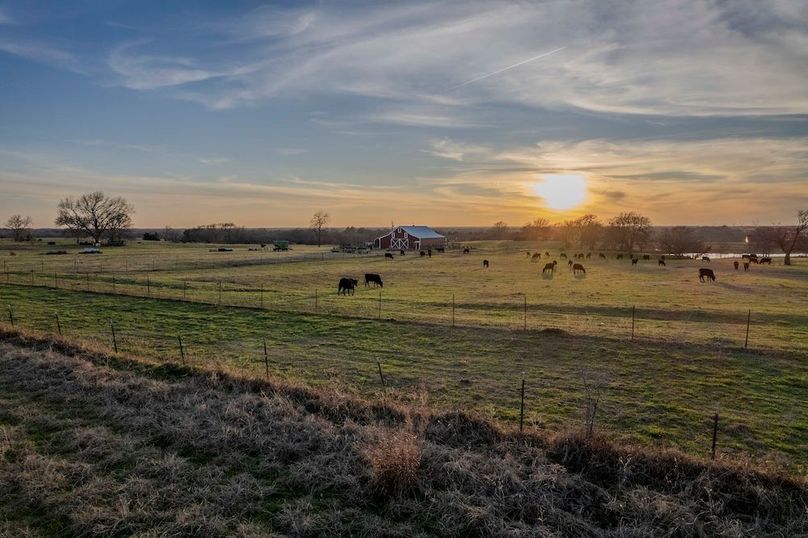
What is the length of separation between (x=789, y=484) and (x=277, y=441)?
8198mm

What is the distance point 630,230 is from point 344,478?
96.9 metres

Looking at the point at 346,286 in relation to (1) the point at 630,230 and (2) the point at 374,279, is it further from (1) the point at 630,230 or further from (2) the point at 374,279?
(1) the point at 630,230

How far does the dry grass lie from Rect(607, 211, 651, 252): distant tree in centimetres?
9148

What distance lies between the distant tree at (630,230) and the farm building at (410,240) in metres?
35.4

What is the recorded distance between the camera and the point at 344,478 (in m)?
7.41

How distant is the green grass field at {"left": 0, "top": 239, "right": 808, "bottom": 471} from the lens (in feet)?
36.7

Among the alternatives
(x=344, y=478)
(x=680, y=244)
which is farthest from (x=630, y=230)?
(x=344, y=478)

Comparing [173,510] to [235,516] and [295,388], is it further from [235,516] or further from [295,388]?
[295,388]

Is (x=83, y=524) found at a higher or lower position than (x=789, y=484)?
lower

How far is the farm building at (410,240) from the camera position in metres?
97.8

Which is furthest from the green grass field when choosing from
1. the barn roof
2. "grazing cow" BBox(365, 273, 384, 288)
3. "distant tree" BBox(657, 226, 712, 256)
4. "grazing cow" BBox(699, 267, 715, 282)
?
the barn roof

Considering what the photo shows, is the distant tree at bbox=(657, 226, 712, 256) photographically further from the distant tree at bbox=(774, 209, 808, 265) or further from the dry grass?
the dry grass

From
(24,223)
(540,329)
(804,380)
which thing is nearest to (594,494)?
(804,380)

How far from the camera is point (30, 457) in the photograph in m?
7.79
